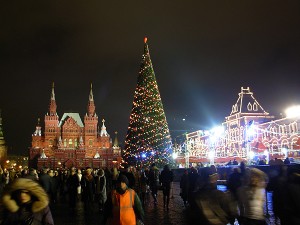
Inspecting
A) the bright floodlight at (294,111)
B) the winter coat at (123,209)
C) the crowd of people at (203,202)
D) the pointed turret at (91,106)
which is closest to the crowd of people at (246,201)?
the crowd of people at (203,202)

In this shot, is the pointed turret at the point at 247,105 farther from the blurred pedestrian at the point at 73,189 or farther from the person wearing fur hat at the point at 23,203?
the person wearing fur hat at the point at 23,203

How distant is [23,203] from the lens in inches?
186

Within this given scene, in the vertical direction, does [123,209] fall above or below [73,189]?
above

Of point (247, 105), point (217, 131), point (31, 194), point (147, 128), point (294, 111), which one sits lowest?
point (31, 194)

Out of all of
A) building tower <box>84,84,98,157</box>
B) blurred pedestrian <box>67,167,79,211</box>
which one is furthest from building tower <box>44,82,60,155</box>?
blurred pedestrian <box>67,167,79,211</box>

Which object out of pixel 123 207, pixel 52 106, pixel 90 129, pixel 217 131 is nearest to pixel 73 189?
pixel 123 207

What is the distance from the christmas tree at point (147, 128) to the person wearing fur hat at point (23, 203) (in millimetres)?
33912

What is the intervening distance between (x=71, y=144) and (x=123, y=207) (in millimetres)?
100746

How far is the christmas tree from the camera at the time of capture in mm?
38719

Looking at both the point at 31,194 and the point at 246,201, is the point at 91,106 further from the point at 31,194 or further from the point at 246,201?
the point at 31,194

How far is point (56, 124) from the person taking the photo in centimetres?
10619

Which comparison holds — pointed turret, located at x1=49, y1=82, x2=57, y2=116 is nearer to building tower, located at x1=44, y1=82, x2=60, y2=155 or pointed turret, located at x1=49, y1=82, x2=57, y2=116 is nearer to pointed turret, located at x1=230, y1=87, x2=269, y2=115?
building tower, located at x1=44, y1=82, x2=60, y2=155

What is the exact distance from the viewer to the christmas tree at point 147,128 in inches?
1524

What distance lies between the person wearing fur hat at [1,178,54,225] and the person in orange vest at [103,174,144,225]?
4.93 feet
